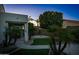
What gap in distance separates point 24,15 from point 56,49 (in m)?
0.78

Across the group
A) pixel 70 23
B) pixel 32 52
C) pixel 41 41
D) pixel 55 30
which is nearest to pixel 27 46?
pixel 32 52

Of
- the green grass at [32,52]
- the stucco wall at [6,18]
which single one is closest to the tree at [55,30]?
the green grass at [32,52]

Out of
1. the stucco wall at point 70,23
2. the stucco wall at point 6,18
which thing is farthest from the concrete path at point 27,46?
the stucco wall at point 70,23

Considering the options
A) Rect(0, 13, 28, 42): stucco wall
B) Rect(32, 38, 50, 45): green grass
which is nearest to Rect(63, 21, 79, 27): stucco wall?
Rect(32, 38, 50, 45): green grass

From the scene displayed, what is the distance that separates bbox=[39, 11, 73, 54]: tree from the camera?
3.11 meters

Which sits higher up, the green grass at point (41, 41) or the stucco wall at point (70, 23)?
the stucco wall at point (70, 23)

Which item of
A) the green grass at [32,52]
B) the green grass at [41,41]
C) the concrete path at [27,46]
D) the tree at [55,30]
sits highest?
the tree at [55,30]

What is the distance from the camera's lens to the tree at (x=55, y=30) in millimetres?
3105

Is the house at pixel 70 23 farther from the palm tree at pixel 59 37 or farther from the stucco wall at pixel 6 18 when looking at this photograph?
the stucco wall at pixel 6 18

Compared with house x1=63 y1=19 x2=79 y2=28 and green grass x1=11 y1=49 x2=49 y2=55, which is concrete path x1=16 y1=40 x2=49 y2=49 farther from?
house x1=63 y1=19 x2=79 y2=28

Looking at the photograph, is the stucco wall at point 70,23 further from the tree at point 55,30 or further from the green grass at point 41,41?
the green grass at point 41,41

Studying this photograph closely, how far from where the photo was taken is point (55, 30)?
3.12m

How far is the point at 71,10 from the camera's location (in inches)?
124

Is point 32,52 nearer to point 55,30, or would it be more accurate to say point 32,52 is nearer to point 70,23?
point 55,30
